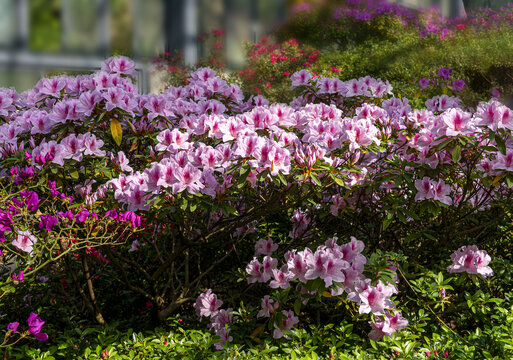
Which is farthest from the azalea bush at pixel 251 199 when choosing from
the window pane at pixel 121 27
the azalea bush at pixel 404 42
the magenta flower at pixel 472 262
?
the window pane at pixel 121 27

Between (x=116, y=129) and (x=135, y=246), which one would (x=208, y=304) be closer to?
(x=135, y=246)

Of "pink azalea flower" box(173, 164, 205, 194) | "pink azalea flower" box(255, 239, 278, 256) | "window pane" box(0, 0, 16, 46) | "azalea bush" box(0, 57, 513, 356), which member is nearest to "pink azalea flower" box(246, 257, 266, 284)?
"azalea bush" box(0, 57, 513, 356)

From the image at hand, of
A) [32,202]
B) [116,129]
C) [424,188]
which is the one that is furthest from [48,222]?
[424,188]

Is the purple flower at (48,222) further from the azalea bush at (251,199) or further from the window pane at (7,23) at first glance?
the window pane at (7,23)

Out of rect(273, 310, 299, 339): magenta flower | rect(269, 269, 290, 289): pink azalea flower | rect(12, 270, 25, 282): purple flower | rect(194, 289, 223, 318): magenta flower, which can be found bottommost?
rect(194, 289, 223, 318): magenta flower

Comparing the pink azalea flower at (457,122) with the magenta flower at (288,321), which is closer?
the pink azalea flower at (457,122)

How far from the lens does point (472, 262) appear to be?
2.36 meters

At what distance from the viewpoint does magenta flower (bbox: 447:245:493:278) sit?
2354 millimetres

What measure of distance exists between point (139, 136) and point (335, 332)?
48.9 inches

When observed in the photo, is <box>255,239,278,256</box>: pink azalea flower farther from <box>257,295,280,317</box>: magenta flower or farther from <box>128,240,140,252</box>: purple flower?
<box>128,240,140,252</box>: purple flower

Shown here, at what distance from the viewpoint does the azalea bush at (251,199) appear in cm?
212

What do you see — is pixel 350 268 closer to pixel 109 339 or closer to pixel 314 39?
pixel 109 339

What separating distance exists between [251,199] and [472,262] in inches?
38.7

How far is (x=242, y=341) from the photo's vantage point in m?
2.33
